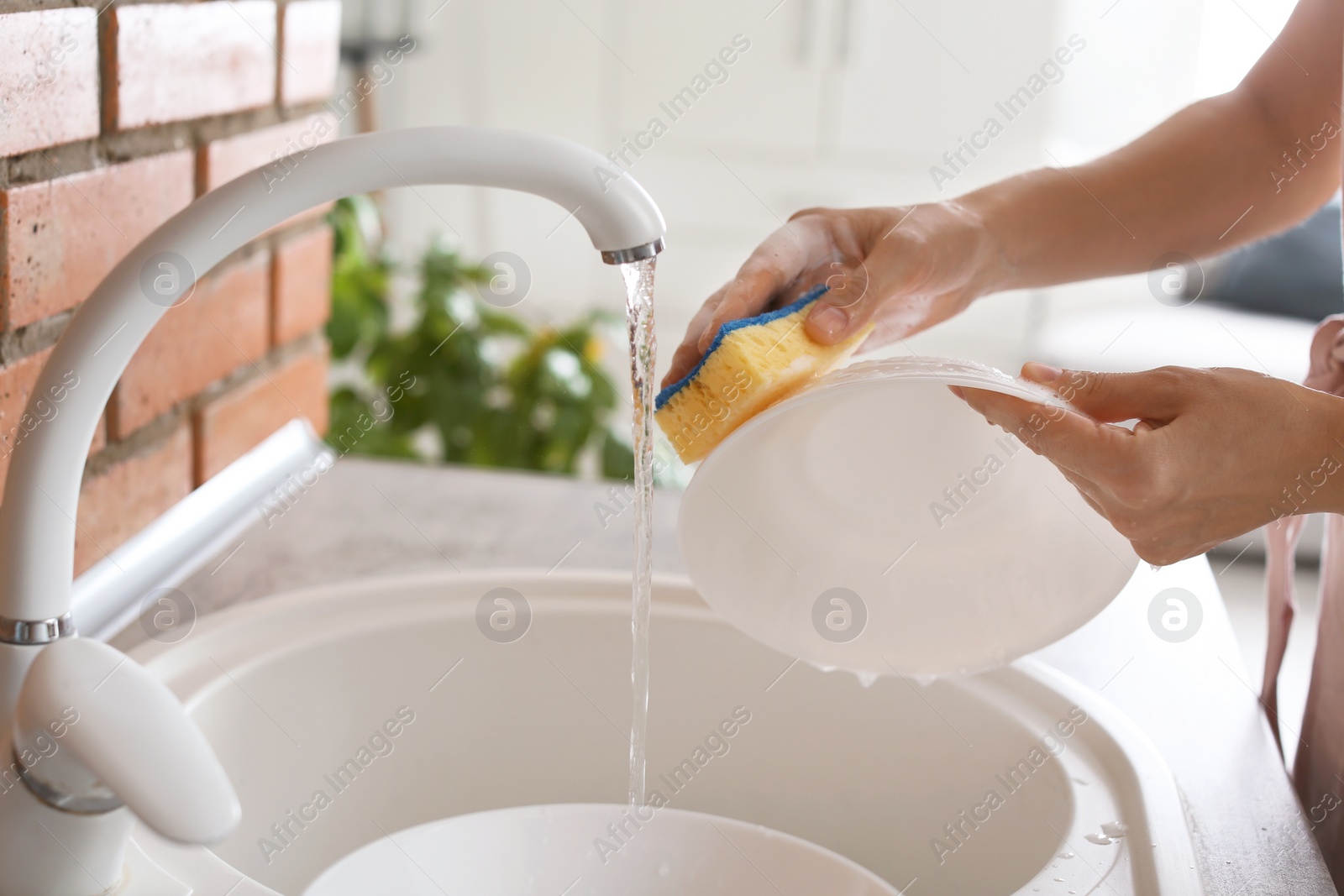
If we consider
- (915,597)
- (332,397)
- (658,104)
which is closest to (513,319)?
(332,397)

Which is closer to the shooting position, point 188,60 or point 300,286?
point 188,60

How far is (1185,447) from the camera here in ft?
1.78

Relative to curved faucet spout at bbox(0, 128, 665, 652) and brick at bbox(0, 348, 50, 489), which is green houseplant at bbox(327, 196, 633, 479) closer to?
brick at bbox(0, 348, 50, 489)

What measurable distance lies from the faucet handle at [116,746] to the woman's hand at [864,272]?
1.06 ft

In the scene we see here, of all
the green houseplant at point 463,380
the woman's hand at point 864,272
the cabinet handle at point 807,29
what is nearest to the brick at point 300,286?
the woman's hand at point 864,272

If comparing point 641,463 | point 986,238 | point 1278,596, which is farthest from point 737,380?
point 1278,596

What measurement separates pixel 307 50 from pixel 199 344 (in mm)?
265

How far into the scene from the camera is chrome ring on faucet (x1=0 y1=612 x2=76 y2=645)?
451mm

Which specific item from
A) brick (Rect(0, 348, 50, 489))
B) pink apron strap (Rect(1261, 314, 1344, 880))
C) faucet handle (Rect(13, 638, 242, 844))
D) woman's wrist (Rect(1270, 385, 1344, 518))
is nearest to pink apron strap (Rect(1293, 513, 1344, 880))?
pink apron strap (Rect(1261, 314, 1344, 880))

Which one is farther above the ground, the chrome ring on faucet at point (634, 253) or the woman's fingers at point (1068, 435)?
the chrome ring on faucet at point (634, 253)

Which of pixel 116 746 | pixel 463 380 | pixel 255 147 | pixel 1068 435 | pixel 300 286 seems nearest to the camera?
pixel 116 746

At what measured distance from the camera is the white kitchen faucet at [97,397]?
1.42 ft

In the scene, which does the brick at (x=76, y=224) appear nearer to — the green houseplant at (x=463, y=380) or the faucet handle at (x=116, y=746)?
the faucet handle at (x=116, y=746)

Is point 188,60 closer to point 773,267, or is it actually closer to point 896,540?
point 773,267
